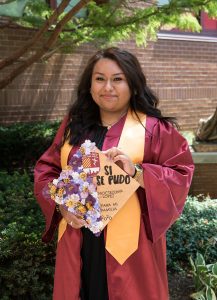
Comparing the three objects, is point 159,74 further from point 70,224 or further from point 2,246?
point 70,224

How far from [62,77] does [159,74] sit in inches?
99.8

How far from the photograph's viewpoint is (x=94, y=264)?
2.33 metres

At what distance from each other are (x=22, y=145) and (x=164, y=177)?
17.2 ft

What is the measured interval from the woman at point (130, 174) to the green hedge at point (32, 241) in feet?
3.15

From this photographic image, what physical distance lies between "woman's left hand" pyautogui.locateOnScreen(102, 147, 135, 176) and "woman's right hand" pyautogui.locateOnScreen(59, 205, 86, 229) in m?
0.30

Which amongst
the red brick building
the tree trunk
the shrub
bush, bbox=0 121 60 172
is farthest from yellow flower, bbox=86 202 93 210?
bush, bbox=0 121 60 172

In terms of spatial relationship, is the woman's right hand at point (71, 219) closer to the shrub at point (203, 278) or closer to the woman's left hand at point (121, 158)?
the woman's left hand at point (121, 158)

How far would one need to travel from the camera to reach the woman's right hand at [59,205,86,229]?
2.18 meters

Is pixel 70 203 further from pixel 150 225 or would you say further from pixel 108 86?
pixel 108 86

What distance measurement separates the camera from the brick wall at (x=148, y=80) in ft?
26.6

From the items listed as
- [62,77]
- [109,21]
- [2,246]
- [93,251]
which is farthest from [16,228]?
[62,77]

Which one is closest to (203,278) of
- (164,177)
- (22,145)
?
(164,177)

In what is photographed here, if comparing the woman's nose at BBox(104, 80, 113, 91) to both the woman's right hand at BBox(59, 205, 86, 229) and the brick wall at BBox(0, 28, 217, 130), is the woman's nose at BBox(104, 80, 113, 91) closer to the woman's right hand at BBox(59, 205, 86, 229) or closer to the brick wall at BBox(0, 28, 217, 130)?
the woman's right hand at BBox(59, 205, 86, 229)

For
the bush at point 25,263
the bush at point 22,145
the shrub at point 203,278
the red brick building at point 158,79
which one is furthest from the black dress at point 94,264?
the bush at point 22,145
